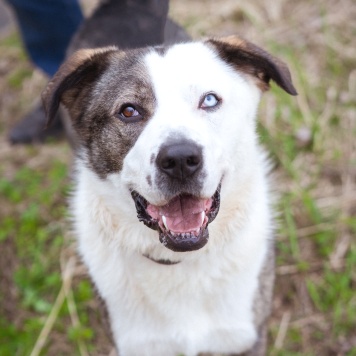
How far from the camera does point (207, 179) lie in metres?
2.38

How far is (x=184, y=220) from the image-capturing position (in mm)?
2541

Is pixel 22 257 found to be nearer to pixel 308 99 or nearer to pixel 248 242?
pixel 248 242

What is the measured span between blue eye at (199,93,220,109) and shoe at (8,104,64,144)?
2926 millimetres

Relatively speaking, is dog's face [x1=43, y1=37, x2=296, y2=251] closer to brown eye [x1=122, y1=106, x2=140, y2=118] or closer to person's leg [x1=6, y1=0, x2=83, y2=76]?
brown eye [x1=122, y1=106, x2=140, y2=118]

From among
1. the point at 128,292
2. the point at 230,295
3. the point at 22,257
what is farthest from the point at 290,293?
the point at 22,257

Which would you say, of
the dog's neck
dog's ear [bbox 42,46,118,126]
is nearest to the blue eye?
dog's ear [bbox 42,46,118,126]

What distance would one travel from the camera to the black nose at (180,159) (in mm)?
2262

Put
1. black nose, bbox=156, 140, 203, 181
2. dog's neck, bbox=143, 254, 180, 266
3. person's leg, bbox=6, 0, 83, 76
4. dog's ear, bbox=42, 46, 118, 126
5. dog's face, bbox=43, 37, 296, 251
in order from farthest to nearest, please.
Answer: person's leg, bbox=6, 0, 83, 76 < dog's neck, bbox=143, 254, 180, 266 < dog's ear, bbox=42, 46, 118, 126 < dog's face, bbox=43, 37, 296, 251 < black nose, bbox=156, 140, 203, 181

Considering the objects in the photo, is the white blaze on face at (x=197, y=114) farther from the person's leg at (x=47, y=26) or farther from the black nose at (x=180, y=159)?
the person's leg at (x=47, y=26)

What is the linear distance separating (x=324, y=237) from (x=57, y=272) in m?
1.96

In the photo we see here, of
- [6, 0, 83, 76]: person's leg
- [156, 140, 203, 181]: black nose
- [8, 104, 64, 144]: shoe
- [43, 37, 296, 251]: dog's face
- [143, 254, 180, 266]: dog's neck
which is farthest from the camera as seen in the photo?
[8, 104, 64, 144]: shoe

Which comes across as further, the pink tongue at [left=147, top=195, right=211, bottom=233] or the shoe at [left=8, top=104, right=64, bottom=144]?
the shoe at [left=8, top=104, right=64, bottom=144]

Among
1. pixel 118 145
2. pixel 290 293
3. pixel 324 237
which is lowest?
pixel 290 293

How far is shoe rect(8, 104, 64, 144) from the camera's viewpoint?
5250 millimetres
